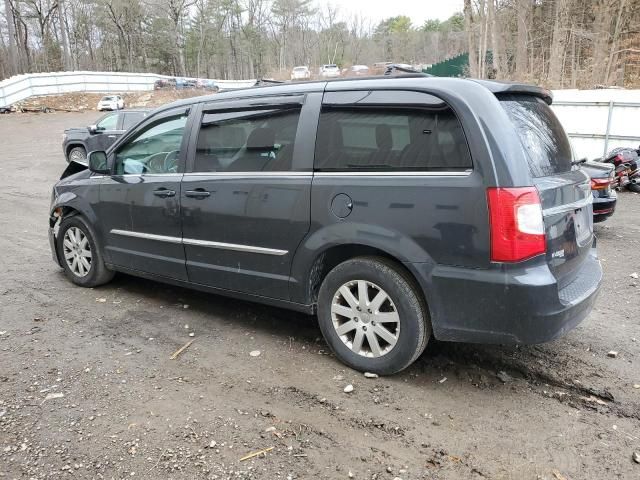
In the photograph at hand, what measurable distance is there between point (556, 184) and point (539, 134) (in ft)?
Answer: 1.24

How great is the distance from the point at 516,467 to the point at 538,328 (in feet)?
2.45

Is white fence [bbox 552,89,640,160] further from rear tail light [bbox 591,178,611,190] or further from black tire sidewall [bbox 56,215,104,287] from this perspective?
black tire sidewall [bbox 56,215,104,287]

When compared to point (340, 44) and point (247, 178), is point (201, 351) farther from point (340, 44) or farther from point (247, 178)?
point (340, 44)

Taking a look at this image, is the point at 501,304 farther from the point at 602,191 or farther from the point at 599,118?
the point at 599,118

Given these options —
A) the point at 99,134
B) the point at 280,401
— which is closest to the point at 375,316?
the point at 280,401

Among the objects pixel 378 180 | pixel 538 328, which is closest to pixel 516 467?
pixel 538 328

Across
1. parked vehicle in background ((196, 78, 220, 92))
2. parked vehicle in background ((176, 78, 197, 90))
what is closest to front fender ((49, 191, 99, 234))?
parked vehicle in background ((176, 78, 197, 90))

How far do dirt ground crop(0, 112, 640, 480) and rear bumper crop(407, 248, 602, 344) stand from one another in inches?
17.7

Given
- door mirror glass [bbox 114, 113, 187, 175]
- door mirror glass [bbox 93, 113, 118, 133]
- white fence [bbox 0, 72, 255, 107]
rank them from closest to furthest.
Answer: door mirror glass [bbox 114, 113, 187, 175], door mirror glass [bbox 93, 113, 118, 133], white fence [bbox 0, 72, 255, 107]

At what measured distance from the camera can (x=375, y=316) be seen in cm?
331

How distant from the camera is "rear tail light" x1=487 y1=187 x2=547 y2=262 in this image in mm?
2795

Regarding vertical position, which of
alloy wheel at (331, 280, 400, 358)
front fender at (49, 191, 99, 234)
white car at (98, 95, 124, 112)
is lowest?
alloy wheel at (331, 280, 400, 358)

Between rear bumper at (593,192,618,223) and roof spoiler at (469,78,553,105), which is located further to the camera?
rear bumper at (593,192,618,223)

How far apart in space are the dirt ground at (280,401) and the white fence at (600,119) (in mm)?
8106
